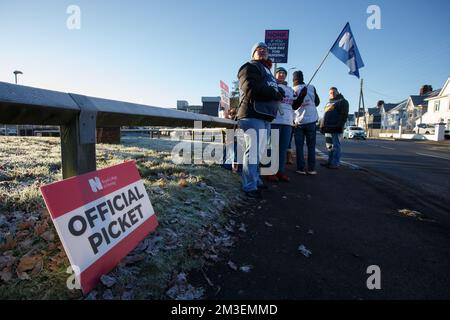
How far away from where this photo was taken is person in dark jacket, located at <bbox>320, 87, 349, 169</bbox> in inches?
277

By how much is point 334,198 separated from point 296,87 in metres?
2.96

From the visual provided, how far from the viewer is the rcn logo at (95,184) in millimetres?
1621

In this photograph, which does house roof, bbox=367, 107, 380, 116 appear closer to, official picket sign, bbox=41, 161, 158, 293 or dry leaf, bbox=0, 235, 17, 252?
official picket sign, bbox=41, 161, 158, 293

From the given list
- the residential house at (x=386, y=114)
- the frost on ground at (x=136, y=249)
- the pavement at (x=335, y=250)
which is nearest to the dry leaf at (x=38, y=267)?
the frost on ground at (x=136, y=249)

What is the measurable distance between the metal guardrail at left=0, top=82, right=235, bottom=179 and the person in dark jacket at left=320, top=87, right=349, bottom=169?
234 inches

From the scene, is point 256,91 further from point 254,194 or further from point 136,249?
point 136,249

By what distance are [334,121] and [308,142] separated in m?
1.28

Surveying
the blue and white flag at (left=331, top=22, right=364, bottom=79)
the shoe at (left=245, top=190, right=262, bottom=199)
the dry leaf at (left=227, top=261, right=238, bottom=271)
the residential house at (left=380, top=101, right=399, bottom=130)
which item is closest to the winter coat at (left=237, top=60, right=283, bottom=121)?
the shoe at (left=245, top=190, right=262, bottom=199)

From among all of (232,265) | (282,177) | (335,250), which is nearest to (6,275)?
(232,265)

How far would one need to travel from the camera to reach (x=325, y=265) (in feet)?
6.97

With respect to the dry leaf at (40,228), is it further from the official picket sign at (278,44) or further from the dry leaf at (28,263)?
the official picket sign at (278,44)

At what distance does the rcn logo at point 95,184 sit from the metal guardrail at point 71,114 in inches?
3.3
